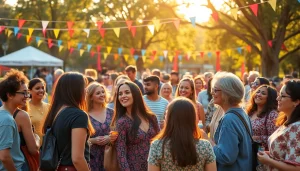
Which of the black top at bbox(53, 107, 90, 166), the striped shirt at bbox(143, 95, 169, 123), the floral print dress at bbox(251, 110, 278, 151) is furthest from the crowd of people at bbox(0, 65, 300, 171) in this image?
the striped shirt at bbox(143, 95, 169, 123)

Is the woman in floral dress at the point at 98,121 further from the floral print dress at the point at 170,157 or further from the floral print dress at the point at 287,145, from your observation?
the floral print dress at the point at 287,145

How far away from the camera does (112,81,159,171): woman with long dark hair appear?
18.0 ft

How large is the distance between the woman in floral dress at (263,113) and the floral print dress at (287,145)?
6.50 feet

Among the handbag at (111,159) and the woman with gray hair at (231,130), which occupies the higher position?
the woman with gray hair at (231,130)

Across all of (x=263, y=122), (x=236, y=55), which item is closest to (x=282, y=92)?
(x=263, y=122)

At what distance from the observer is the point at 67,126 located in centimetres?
431

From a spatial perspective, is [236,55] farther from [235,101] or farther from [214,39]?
[235,101]

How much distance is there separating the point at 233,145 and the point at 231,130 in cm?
13

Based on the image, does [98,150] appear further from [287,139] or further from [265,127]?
[287,139]

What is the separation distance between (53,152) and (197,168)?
1247mm

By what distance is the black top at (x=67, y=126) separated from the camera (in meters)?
4.30

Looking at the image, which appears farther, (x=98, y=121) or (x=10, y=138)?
(x=98, y=121)

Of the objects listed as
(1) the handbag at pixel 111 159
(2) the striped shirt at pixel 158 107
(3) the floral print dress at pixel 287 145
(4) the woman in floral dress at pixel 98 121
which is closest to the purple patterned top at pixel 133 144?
(1) the handbag at pixel 111 159

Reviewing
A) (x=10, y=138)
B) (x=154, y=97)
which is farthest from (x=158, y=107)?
(x=10, y=138)
